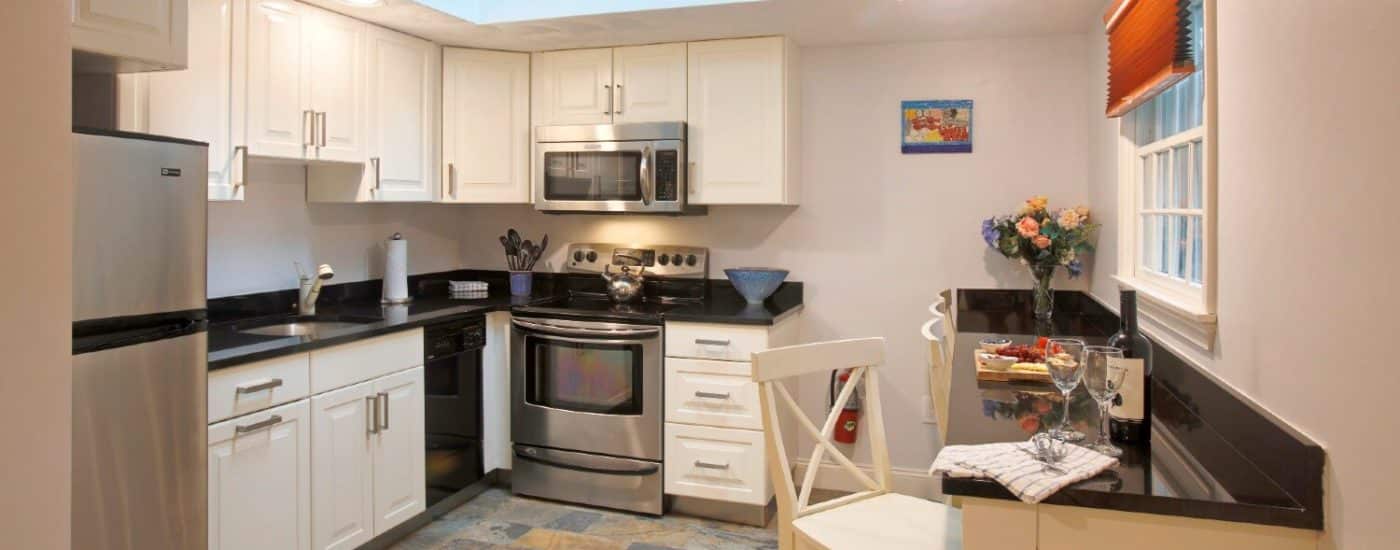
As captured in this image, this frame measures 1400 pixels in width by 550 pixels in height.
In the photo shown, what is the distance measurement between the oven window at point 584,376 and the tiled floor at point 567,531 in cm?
44

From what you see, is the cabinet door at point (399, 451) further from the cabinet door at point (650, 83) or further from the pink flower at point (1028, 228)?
the pink flower at point (1028, 228)

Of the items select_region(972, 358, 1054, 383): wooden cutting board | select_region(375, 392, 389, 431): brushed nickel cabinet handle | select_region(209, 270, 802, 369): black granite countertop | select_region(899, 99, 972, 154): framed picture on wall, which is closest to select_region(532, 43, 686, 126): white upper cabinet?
A: select_region(209, 270, 802, 369): black granite countertop

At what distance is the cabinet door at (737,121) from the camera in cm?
362

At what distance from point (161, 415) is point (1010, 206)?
10.2ft

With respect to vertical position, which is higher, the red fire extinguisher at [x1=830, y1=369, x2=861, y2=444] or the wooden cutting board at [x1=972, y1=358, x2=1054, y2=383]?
the wooden cutting board at [x1=972, y1=358, x2=1054, y2=383]

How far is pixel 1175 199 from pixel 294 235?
3.11 metres

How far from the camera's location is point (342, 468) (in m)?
2.93

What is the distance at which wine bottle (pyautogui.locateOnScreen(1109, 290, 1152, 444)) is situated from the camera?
155 centimetres

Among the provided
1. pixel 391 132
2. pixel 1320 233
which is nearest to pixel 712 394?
pixel 391 132

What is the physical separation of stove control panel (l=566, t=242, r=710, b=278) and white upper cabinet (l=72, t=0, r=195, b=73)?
7.10 ft

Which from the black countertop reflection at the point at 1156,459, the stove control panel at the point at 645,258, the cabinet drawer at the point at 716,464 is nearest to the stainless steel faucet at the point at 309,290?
the stove control panel at the point at 645,258

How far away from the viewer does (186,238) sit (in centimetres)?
214

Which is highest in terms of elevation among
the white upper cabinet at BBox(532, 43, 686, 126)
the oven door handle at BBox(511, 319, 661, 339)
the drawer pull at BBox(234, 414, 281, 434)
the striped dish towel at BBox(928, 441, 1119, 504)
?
the white upper cabinet at BBox(532, 43, 686, 126)

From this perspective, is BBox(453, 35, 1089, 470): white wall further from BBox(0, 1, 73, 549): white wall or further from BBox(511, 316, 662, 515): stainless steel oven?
BBox(0, 1, 73, 549): white wall
